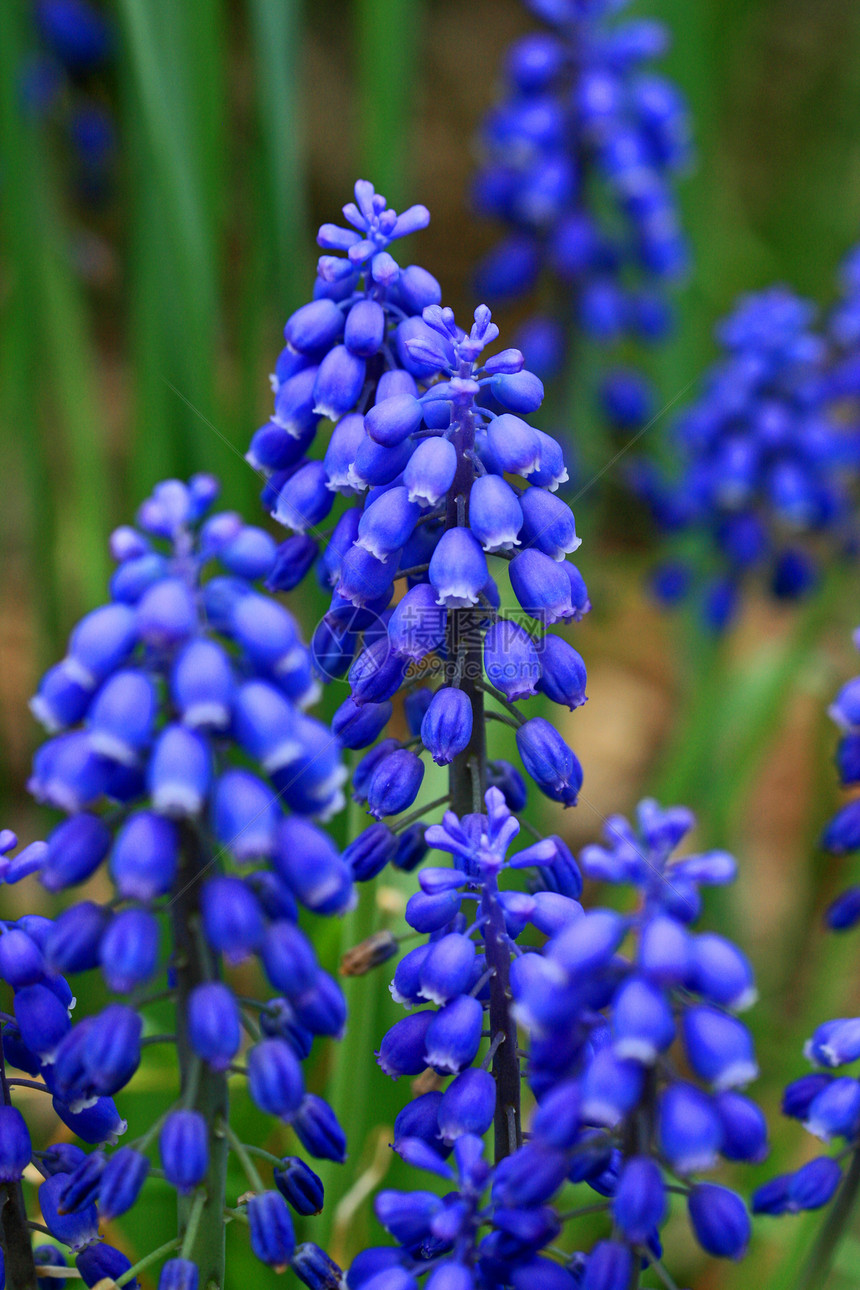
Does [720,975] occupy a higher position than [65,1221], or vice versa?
[720,975]

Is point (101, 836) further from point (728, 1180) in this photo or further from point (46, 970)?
point (728, 1180)

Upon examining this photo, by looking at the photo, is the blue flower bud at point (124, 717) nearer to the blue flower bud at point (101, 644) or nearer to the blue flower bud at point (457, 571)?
the blue flower bud at point (101, 644)

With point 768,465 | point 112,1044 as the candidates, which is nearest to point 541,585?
point 112,1044

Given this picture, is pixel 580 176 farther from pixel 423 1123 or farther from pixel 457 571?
pixel 423 1123

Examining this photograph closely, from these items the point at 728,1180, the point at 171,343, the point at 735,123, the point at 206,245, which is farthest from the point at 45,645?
the point at 735,123

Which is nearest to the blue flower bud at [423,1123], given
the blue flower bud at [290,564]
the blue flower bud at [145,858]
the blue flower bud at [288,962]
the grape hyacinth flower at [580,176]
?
the blue flower bud at [288,962]

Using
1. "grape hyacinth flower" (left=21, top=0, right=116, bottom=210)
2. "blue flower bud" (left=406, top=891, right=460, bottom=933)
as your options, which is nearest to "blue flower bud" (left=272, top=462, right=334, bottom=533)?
"blue flower bud" (left=406, top=891, right=460, bottom=933)
